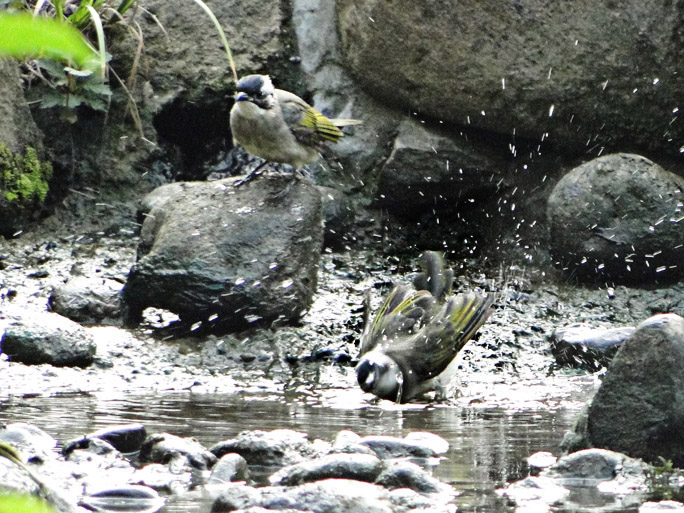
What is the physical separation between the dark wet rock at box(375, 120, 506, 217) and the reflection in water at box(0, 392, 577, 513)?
3175mm

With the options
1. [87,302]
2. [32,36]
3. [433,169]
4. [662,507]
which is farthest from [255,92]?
[32,36]

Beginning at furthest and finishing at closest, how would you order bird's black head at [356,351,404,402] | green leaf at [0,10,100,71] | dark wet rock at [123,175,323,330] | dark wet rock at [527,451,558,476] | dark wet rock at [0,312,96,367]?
1. dark wet rock at [123,175,323,330]
2. dark wet rock at [0,312,96,367]
3. bird's black head at [356,351,404,402]
4. dark wet rock at [527,451,558,476]
5. green leaf at [0,10,100,71]

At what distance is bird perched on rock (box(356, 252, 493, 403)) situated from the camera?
4.75m

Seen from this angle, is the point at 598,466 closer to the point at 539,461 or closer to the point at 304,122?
the point at 539,461

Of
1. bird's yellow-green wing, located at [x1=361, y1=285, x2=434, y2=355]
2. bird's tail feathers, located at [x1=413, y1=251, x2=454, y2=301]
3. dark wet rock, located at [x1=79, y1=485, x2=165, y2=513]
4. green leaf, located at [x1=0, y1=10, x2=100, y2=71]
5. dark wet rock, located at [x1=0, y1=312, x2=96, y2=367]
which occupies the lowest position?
dark wet rock, located at [x1=79, y1=485, x2=165, y2=513]

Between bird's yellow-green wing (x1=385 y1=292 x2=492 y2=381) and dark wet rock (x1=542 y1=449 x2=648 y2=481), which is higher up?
bird's yellow-green wing (x1=385 y1=292 x2=492 y2=381)

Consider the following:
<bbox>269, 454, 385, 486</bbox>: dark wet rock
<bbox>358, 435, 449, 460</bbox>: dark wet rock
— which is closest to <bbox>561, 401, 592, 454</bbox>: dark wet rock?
<bbox>358, 435, 449, 460</bbox>: dark wet rock

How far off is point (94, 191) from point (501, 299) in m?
3.28

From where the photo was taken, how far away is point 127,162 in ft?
25.8

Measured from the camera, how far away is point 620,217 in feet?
22.4

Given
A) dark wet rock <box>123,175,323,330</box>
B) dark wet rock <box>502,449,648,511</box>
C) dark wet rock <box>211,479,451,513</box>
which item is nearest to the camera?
dark wet rock <box>211,479,451,513</box>

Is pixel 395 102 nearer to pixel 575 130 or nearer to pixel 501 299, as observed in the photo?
pixel 575 130

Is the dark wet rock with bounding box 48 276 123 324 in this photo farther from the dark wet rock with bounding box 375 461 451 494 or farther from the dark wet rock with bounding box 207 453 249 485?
the dark wet rock with bounding box 375 461 451 494

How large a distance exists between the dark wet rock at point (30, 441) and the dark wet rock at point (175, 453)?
1.08ft
